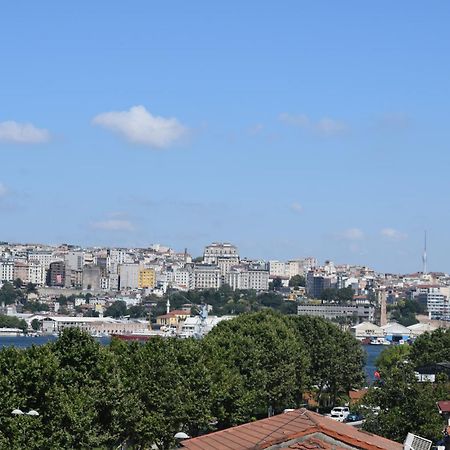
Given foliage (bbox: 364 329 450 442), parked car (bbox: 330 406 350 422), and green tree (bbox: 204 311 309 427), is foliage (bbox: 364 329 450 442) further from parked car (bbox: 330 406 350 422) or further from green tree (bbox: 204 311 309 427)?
parked car (bbox: 330 406 350 422)

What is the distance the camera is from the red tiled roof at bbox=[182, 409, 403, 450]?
556 inches

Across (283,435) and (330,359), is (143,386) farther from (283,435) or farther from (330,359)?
(330,359)

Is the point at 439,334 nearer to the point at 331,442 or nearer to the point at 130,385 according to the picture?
the point at 130,385

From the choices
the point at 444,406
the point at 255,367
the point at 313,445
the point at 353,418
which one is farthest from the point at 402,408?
the point at 313,445

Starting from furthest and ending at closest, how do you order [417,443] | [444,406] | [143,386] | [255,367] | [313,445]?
[255,367] → [143,386] → [444,406] → [417,443] → [313,445]

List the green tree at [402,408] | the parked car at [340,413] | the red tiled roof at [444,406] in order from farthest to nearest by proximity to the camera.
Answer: the parked car at [340,413], the red tiled roof at [444,406], the green tree at [402,408]

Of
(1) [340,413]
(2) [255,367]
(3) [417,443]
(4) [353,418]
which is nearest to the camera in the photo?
(3) [417,443]

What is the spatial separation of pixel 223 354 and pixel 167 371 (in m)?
9.61

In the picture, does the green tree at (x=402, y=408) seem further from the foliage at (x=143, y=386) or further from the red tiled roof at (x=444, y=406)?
the foliage at (x=143, y=386)

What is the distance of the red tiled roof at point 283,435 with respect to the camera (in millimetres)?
14133

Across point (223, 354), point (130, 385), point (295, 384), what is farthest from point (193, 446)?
point (295, 384)

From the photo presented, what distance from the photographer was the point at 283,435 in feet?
47.0

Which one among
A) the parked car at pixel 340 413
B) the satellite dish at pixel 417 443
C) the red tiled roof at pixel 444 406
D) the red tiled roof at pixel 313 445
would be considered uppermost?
the red tiled roof at pixel 313 445

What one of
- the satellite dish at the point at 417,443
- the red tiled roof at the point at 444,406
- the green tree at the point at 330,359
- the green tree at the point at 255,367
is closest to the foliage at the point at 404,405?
the red tiled roof at the point at 444,406
